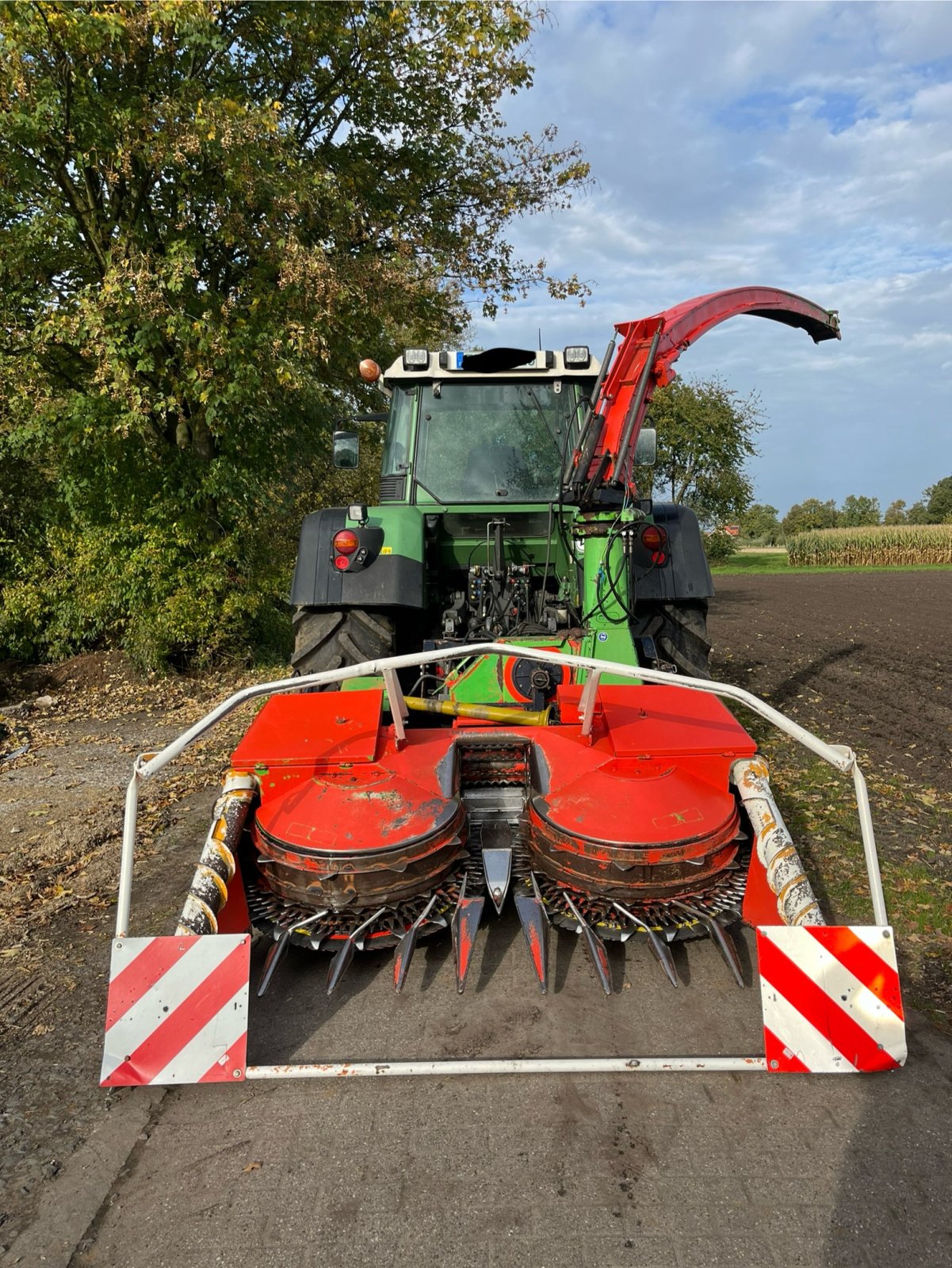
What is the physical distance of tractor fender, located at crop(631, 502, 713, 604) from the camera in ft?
16.4

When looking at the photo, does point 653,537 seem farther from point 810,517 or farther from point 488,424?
point 810,517

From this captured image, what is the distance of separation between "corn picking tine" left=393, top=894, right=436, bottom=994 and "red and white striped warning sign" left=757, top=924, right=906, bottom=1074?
1.08m

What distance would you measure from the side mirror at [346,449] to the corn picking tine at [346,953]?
10.7ft

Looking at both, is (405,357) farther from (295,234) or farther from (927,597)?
(927,597)

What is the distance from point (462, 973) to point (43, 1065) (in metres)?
1.26

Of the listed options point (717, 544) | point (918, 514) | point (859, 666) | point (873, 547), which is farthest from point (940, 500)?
Result: point (859, 666)

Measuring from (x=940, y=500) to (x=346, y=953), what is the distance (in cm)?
8185

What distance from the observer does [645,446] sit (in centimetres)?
496

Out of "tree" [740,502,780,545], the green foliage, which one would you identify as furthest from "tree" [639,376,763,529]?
"tree" [740,502,780,545]

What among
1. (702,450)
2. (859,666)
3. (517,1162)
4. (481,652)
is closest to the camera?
(517,1162)

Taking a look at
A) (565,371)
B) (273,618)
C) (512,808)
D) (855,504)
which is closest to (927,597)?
(273,618)

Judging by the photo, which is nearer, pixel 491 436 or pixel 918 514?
pixel 491 436

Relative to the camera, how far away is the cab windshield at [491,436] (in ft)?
16.6

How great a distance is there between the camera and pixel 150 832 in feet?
15.1
